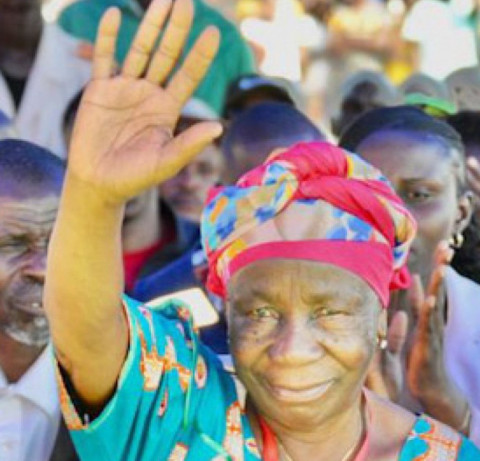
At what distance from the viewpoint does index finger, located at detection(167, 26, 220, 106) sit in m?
3.00

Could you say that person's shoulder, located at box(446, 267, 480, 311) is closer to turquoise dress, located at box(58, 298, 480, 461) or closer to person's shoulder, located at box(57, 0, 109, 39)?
turquoise dress, located at box(58, 298, 480, 461)

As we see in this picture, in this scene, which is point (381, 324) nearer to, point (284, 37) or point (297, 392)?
point (297, 392)

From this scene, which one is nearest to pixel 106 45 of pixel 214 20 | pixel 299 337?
pixel 299 337

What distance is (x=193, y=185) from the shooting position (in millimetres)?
6359

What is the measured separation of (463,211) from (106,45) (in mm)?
2112

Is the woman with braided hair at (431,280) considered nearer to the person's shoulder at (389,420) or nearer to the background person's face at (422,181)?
the background person's face at (422,181)

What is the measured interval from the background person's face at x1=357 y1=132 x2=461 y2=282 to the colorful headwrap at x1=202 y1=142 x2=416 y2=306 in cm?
131

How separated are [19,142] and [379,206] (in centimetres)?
121

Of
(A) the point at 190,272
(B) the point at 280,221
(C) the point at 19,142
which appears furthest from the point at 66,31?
(B) the point at 280,221

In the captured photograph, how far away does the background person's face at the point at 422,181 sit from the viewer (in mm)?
4682

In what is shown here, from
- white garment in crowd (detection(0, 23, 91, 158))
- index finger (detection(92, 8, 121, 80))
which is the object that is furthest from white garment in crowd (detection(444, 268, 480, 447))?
white garment in crowd (detection(0, 23, 91, 158))

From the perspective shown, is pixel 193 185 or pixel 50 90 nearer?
pixel 193 185

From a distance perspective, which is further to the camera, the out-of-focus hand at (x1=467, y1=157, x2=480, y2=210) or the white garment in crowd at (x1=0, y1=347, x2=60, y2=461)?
the out-of-focus hand at (x1=467, y1=157, x2=480, y2=210)

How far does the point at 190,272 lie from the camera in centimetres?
502
